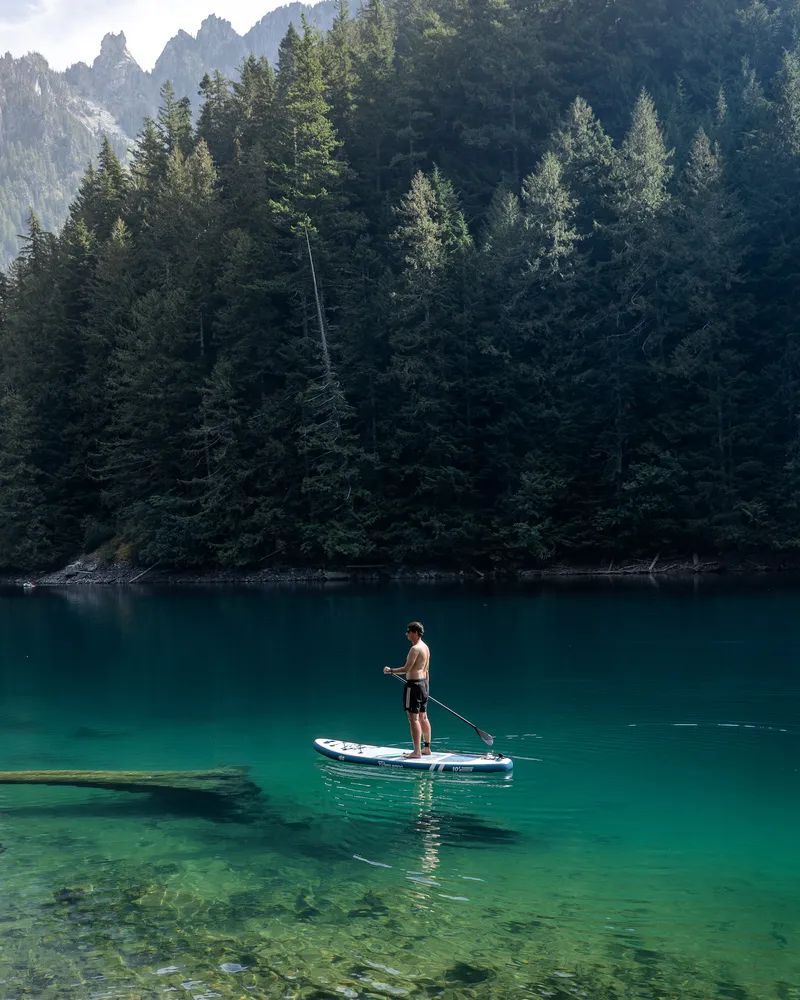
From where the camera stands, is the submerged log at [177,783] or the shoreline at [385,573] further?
the shoreline at [385,573]

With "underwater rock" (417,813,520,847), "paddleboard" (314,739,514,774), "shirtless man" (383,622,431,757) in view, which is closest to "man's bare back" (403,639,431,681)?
"shirtless man" (383,622,431,757)

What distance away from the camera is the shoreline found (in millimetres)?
48031

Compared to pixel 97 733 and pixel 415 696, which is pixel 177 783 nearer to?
pixel 415 696

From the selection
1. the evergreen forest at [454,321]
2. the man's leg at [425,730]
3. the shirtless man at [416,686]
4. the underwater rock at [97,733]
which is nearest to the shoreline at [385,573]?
the evergreen forest at [454,321]

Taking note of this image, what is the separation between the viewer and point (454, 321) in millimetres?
51781

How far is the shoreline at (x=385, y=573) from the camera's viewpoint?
48031mm

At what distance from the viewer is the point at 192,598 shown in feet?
159

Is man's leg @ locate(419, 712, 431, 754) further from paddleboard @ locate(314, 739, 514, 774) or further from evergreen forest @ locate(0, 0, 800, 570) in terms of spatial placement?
evergreen forest @ locate(0, 0, 800, 570)

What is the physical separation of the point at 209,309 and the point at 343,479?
1425 centimetres

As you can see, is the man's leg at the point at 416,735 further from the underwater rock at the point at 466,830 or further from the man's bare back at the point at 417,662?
the underwater rock at the point at 466,830

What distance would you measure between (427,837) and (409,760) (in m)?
3.11

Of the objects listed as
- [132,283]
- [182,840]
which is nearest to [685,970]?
[182,840]

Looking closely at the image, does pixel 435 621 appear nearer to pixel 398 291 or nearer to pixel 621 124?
pixel 398 291

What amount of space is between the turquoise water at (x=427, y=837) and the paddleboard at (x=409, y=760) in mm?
194
